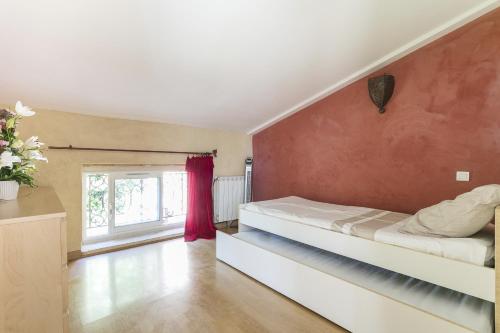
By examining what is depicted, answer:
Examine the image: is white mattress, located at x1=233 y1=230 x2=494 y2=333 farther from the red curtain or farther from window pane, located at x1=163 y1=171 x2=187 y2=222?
window pane, located at x1=163 y1=171 x2=187 y2=222

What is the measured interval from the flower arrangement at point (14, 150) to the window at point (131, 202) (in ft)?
4.88

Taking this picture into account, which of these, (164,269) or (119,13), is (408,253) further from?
(119,13)

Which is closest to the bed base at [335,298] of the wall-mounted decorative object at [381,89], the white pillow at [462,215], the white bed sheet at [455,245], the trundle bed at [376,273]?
the trundle bed at [376,273]

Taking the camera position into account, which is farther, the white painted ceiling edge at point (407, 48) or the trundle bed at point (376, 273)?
the white painted ceiling edge at point (407, 48)

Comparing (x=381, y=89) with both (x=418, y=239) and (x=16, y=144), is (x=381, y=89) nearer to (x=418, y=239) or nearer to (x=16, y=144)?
(x=418, y=239)

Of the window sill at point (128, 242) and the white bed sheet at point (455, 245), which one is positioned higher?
the white bed sheet at point (455, 245)

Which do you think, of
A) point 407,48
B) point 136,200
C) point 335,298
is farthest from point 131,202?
point 407,48

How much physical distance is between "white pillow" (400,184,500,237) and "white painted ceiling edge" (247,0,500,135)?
1.78 m

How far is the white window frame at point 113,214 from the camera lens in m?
2.95

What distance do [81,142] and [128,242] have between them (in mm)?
1347

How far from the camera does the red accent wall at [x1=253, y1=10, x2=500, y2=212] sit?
2.22m

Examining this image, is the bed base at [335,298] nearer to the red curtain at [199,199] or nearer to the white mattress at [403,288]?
the white mattress at [403,288]

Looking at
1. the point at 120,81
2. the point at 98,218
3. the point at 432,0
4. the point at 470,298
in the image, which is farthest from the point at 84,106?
the point at 470,298

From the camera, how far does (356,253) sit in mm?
1814
